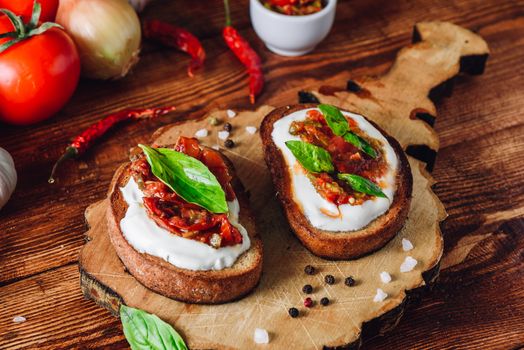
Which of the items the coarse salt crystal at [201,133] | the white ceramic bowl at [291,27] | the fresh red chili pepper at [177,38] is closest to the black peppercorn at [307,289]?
the coarse salt crystal at [201,133]

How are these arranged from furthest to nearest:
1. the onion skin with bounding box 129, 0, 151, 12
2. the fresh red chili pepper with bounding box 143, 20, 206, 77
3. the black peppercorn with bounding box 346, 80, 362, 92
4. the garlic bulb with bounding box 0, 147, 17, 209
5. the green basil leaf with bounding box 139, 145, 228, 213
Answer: the onion skin with bounding box 129, 0, 151, 12 → the fresh red chili pepper with bounding box 143, 20, 206, 77 → the black peppercorn with bounding box 346, 80, 362, 92 → the garlic bulb with bounding box 0, 147, 17, 209 → the green basil leaf with bounding box 139, 145, 228, 213

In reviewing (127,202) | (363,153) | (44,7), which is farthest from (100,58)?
(363,153)

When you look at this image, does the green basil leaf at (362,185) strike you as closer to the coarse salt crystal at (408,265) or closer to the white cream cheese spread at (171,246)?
the coarse salt crystal at (408,265)

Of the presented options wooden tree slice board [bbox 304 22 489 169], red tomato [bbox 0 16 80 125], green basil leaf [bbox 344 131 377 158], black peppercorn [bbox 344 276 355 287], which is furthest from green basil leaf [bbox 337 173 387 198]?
red tomato [bbox 0 16 80 125]

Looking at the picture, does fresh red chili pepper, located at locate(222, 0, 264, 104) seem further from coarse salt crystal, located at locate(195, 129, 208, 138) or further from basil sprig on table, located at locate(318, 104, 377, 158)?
basil sprig on table, located at locate(318, 104, 377, 158)

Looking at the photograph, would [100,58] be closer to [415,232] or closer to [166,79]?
[166,79]
